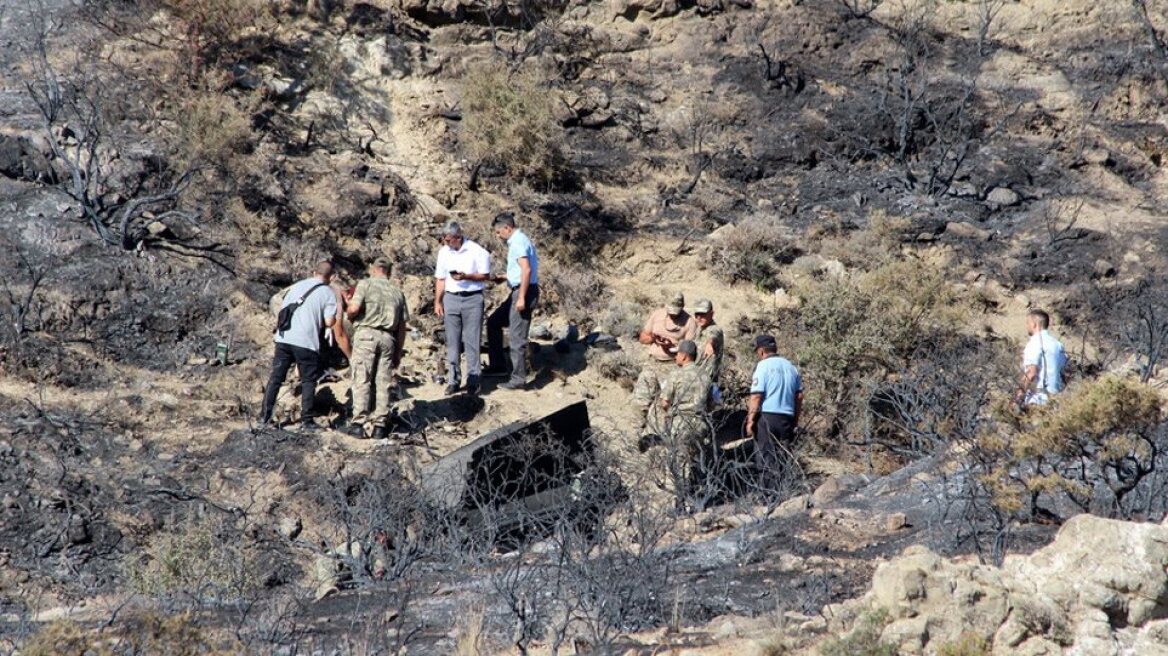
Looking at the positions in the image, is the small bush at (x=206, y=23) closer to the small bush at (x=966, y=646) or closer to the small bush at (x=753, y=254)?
the small bush at (x=753, y=254)

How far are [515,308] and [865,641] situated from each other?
6368 millimetres

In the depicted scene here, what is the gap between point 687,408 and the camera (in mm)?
10852

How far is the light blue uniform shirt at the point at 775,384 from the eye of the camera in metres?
10.7

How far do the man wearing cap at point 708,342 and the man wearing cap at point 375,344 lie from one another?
2377 millimetres

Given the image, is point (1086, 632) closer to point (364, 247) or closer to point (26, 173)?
point (364, 247)

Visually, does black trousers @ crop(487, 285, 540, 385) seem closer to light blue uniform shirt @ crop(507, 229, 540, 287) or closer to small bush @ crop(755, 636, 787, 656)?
light blue uniform shirt @ crop(507, 229, 540, 287)

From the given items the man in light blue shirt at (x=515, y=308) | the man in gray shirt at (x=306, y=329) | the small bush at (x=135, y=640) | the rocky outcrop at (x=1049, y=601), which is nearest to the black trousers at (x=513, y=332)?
the man in light blue shirt at (x=515, y=308)

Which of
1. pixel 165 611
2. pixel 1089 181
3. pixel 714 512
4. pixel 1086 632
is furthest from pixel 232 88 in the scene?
pixel 1086 632

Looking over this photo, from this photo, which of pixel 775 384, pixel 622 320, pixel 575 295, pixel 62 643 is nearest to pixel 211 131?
pixel 575 295

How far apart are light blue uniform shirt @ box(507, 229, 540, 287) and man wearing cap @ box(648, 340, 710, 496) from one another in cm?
154

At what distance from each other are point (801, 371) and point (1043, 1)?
8497 mm

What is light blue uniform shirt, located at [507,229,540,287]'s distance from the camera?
11719 mm

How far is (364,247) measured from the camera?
44.6 feet

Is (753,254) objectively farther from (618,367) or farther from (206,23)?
(206,23)
